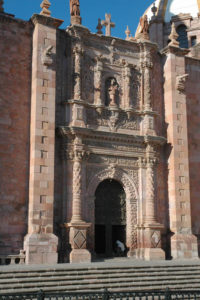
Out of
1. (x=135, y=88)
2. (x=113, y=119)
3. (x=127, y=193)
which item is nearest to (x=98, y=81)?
(x=113, y=119)

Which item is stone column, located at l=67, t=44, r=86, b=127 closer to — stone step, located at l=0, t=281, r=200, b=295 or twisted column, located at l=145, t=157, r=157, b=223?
twisted column, located at l=145, t=157, r=157, b=223

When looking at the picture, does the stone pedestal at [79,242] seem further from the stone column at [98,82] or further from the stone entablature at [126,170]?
the stone column at [98,82]

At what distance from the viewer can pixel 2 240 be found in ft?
55.6

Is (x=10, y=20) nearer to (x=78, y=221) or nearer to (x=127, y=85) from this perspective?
(x=127, y=85)

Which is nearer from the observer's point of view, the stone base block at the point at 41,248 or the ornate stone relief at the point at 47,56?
the stone base block at the point at 41,248

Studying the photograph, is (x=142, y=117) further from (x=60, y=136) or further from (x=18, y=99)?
(x=18, y=99)

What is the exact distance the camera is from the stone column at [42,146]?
1673 cm

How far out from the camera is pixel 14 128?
1798 cm

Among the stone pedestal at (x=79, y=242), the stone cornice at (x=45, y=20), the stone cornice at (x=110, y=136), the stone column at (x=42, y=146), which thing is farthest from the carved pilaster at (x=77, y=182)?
the stone cornice at (x=45, y=20)

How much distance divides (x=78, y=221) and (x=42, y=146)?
325cm

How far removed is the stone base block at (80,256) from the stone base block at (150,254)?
2.67 metres

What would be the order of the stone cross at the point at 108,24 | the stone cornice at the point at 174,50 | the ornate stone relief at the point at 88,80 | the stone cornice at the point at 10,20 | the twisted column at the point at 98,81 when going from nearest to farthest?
1. the stone cornice at the point at 10,20
2. the ornate stone relief at the point at 88,80
3. the twisted column at the point at 98,81
4. the stone cornice at the point at 174,50
5. the stone cross at the point at 108,24

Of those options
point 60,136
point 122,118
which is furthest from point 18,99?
point 122,118

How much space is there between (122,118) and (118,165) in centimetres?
217
